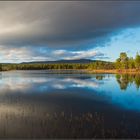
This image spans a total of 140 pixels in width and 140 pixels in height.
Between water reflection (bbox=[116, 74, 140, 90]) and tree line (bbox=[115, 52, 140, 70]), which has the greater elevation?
tree line (bbox=[115, 52, 140, 70])

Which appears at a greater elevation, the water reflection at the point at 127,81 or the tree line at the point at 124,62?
the tree line at the point at 124,62

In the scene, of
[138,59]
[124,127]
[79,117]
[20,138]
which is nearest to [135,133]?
[124,127]

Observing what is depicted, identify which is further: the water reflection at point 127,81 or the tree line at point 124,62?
the tree line at point 124,62

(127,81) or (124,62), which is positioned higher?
(124,62)

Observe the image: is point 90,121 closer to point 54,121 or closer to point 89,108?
point 54,121

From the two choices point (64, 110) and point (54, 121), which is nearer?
point (54, 121)

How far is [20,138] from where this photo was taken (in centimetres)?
1167

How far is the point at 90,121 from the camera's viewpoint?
48.9 feet

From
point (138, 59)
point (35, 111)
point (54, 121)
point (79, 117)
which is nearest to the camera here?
point (54, 121)

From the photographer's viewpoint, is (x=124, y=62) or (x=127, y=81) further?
(x=124, y=62)

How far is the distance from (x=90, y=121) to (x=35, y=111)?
444cm

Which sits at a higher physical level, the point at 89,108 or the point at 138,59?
the point at 138,59

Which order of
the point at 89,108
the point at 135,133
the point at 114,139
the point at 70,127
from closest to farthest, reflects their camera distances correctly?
the point at 114,139
the point at 135,133
the point at 70,127
the point at 89,108

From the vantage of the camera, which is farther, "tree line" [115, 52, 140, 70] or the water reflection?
"tree line" [115, 52, 140, 70]
